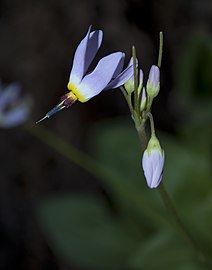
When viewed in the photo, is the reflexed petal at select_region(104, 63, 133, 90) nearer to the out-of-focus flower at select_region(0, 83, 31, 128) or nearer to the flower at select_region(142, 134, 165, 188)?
the flower at select_region(142, 134, 165, 188)

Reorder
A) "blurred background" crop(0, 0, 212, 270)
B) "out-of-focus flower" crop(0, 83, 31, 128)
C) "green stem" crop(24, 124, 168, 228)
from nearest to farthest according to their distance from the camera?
"out-of-focus flower" crop(0, 83, 31, 128) → "green stem" crop(24, 124, 168, 228) → "blurred background" crop(0, 0, 212, 270)

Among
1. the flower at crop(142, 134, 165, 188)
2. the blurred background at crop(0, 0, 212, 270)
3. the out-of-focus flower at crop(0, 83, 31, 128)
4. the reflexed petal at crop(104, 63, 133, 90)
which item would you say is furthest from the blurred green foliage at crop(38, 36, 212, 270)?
the reflexed petal at crop(104, 63, 133, 90)

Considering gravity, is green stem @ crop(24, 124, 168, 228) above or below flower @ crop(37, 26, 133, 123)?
below

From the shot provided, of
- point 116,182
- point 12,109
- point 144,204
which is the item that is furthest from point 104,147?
point 12,109

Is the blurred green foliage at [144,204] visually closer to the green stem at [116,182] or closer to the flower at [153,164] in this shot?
the green stem at [116,182]

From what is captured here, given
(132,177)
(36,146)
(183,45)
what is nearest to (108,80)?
(132,177)

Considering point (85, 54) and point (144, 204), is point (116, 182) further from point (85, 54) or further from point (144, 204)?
point (85, 54)

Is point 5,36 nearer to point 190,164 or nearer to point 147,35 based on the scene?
point 147,35
